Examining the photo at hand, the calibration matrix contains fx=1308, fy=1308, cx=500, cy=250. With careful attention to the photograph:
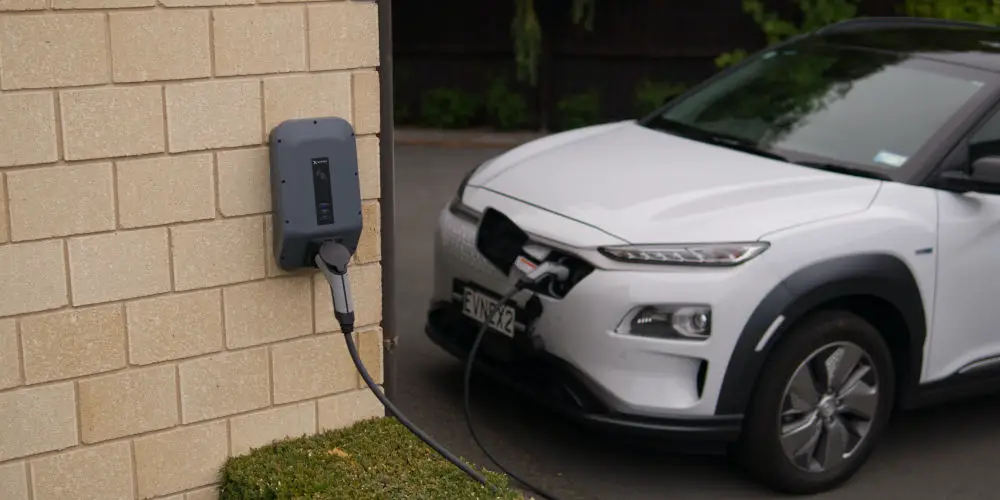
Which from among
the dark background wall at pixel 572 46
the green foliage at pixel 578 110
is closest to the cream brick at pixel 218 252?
the green foliage at pixel 578 110

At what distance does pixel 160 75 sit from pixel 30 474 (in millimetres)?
1167

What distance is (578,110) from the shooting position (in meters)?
12.8

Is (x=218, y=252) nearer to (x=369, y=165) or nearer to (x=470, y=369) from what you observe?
(x=369, y=165)

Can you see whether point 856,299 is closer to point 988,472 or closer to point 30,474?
point 988,472

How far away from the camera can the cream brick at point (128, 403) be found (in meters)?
3.70

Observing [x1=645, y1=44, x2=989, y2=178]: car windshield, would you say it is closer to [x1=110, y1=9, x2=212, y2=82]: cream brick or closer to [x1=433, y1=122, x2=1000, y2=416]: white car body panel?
[x1=433, y1=122, x2=1000, y2=416]: white car body panel

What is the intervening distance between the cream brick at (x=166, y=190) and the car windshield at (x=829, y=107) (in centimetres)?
273

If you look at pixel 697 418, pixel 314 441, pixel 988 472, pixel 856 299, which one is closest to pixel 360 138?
pixel 314 441

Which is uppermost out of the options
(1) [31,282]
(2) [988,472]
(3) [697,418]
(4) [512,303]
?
(1) [31,282]

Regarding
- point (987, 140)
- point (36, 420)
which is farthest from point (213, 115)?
point (987, 140)

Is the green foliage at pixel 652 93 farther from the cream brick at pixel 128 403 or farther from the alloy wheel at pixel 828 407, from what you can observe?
the cream brick at pixel 128 403

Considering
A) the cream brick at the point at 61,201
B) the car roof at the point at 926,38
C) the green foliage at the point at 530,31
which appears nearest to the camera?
the cream brick at the point at 61,201

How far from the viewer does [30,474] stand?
3.64m

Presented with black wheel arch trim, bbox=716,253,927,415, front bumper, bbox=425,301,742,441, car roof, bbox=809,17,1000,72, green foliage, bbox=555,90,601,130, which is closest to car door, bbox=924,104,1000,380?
black wheel arch trim, bbox=716,253,927,415
